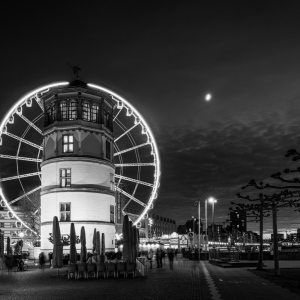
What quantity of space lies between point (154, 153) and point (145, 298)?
149 feet

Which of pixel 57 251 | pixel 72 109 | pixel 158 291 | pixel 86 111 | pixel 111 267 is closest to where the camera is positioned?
pixel 158 291

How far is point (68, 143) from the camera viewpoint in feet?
206

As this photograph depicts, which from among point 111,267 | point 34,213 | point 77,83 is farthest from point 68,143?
point 111,267

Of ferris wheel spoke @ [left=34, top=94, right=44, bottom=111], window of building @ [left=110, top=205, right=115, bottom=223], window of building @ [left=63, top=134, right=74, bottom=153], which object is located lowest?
window of building @ [left=110, top=205, right=115, bottom=223]

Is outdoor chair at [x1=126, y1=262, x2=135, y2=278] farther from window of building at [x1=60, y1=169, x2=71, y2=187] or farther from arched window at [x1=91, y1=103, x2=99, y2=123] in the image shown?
arched window at [x1=91, y1=103, x2=99, y2=123]

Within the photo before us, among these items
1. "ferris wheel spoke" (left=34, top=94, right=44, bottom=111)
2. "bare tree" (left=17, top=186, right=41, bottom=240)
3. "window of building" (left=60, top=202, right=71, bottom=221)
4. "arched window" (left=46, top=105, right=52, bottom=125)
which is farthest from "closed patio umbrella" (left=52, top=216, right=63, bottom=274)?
"bare tree" (left=17, top=186, right=41, bottom=240)

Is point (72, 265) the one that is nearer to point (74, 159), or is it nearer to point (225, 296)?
point (225, 296)

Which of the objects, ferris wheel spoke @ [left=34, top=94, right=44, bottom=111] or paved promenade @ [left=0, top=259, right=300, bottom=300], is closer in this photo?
paved promenade @ [left=0, top=259, right=300, bottom=300]

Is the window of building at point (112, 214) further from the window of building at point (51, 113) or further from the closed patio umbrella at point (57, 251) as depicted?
the closed patio umbrella at point (57, 251)

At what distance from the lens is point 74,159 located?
6206cm

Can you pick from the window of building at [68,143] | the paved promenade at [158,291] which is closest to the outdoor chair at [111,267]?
the paved promenade at [158,291]

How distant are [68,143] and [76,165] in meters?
2.75

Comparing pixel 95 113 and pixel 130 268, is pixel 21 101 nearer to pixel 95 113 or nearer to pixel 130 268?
pixel 95 113

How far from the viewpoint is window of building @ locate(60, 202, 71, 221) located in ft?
200
